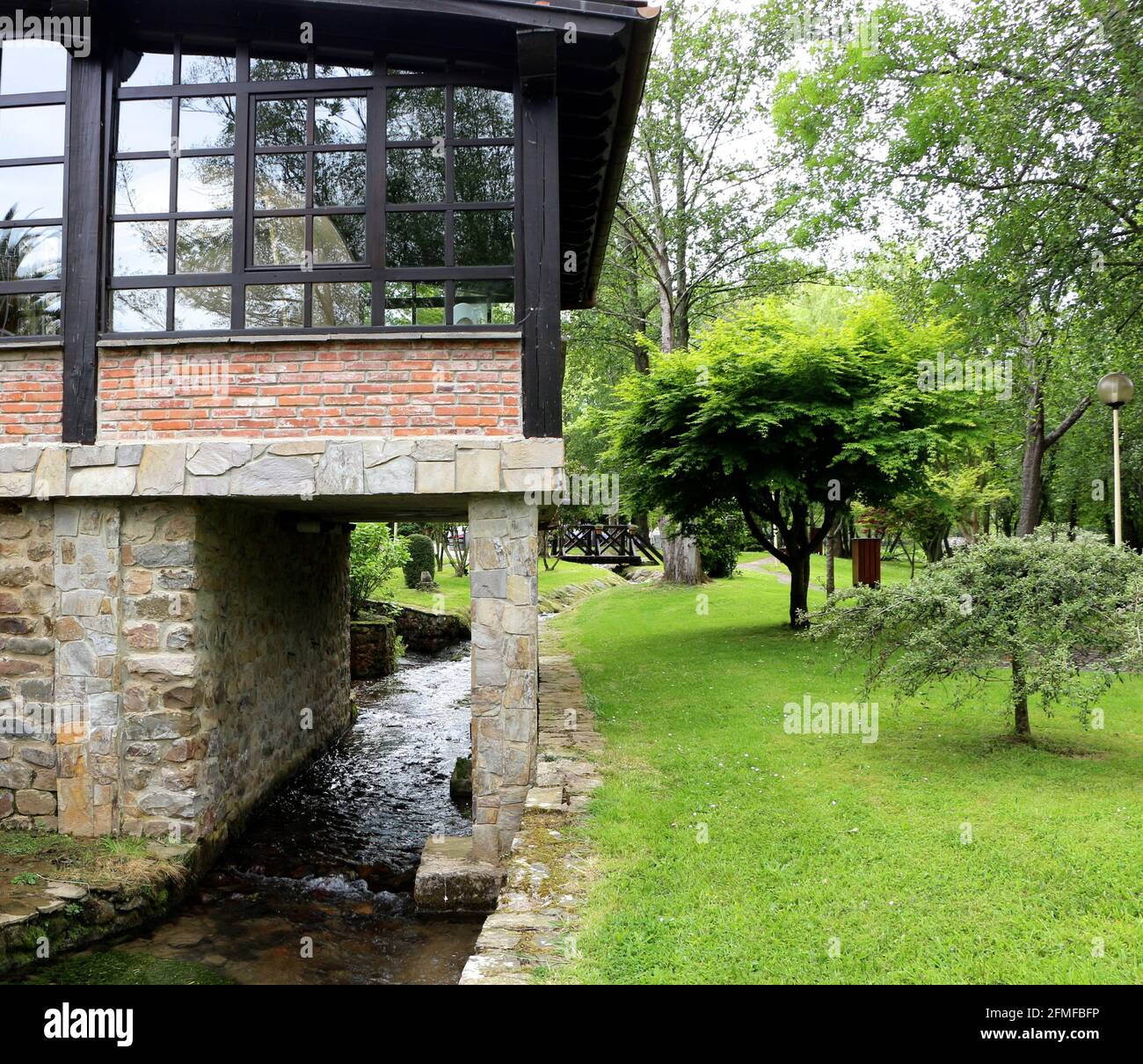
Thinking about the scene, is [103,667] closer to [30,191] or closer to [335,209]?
[30,191]

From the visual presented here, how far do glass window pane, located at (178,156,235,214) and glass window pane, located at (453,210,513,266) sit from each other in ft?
5.71

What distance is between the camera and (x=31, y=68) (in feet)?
19.6

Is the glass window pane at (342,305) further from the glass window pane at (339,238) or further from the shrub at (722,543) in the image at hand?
the shrub at (722,543)

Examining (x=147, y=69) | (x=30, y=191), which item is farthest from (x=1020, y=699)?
(x=30, y=191)

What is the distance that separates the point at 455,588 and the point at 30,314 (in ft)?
60.1

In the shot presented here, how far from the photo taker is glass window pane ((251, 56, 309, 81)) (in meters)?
5.95

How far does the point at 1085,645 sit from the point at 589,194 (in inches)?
235

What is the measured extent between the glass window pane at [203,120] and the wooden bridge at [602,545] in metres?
22.9

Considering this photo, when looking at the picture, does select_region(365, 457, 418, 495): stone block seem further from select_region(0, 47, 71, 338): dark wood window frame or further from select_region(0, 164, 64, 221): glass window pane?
select_region(0, 164, 64, 221): glass window pane

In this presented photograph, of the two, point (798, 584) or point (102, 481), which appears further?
point (798, 584)

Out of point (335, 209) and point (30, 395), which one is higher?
point (335, 209)
